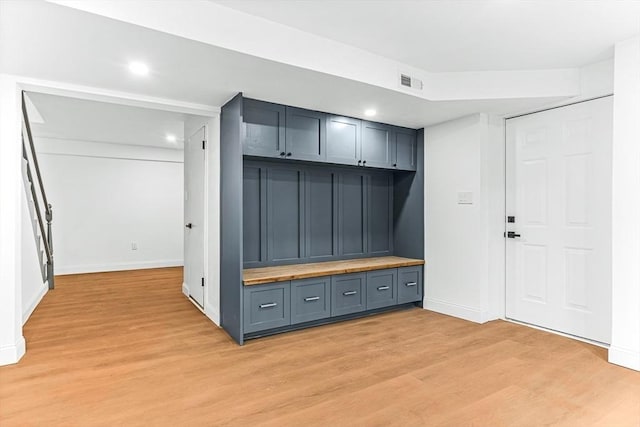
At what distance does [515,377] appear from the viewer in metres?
2.46

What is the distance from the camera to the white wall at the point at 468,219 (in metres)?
3.72

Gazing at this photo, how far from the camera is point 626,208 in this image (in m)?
2.60

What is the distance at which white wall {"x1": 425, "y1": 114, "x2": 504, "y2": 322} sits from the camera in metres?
3.72

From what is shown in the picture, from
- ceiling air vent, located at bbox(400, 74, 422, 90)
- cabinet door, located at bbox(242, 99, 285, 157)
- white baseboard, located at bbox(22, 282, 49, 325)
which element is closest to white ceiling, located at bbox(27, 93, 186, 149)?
cabinet door, located at bbox(242, 99, 285, 157)

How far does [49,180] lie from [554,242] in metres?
7.40

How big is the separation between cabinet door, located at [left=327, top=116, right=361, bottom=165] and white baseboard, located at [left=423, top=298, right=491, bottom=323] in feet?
6.10

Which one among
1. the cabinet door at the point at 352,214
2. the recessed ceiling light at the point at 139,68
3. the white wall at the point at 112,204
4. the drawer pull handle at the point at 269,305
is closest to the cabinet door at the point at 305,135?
the cabinet door at the point at 352,214

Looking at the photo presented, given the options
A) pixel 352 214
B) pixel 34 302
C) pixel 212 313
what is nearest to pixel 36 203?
pixel 34 302

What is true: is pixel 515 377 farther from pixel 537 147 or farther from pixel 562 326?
pixel 537 147

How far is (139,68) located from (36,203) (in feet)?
10.1

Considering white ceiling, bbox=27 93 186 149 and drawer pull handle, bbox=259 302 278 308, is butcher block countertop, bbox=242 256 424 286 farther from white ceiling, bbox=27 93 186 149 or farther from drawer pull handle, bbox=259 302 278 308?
white ceiling, bbox=27 93 186 149

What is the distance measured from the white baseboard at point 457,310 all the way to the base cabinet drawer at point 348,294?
0.92m

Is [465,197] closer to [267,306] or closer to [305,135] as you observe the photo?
[305,135]

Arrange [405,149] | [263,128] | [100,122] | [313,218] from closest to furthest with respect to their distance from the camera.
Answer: [263,128], [313,218], [405,149], [100,122]
